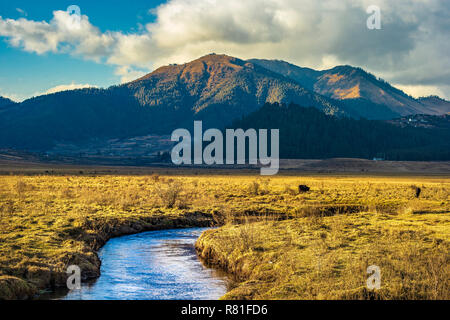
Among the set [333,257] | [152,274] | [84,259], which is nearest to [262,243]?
[333,257]

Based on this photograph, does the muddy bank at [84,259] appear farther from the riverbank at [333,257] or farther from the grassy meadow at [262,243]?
the riverbank at [333,257]

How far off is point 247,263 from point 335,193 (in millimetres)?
34462

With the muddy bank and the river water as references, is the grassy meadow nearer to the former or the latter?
the muddy bank

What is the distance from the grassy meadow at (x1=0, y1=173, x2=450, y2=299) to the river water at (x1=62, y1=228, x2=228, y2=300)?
0.80m

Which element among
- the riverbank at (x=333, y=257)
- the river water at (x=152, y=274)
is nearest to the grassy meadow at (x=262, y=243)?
the riverbank at (x=333, y=257)

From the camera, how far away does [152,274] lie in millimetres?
20203

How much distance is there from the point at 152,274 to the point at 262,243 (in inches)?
216

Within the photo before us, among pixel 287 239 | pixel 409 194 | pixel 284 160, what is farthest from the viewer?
pixel 284 160

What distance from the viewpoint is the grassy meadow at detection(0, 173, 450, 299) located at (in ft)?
52.5

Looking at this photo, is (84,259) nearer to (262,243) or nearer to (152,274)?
(152,274)

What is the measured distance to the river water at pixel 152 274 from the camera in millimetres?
17219

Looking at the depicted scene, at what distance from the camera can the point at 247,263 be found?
20172mm
